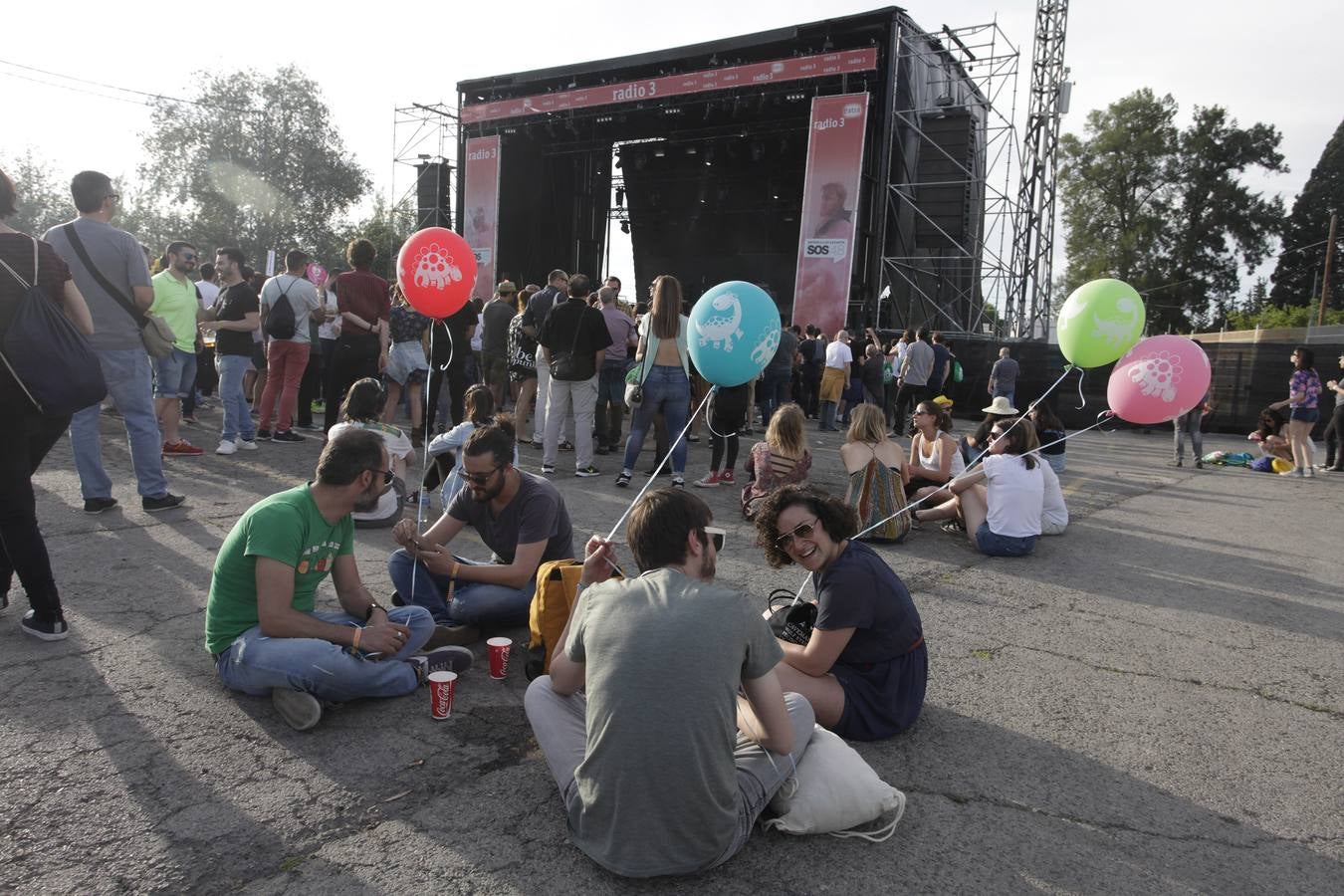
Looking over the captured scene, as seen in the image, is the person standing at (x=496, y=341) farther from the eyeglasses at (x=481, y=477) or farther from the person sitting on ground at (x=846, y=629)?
the person sitting on ground at (x=846, y=629)

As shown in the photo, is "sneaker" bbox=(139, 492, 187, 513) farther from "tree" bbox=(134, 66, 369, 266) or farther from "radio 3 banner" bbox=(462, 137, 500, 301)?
"tree" bbox=(134, 66, 369, 266)

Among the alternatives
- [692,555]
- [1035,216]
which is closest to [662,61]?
[1035,216]

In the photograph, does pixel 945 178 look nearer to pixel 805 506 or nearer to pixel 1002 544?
pixel 1002 544

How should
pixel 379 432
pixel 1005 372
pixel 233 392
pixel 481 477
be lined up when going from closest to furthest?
pixel 481 477
pixel 379 432
pixel 233 392
pixel 1005 372

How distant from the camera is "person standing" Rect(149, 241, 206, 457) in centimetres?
682

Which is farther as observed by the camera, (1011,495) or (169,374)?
(169,374)

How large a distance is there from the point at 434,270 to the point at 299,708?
3172mm

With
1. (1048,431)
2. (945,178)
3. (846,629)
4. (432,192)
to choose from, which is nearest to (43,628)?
(846,629)

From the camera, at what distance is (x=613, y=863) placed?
2010mm

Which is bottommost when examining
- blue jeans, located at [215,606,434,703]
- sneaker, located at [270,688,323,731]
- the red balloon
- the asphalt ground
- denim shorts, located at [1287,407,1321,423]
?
the asphalt ground

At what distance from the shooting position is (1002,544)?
5.59 metres

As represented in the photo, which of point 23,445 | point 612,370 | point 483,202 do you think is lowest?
point 23,445

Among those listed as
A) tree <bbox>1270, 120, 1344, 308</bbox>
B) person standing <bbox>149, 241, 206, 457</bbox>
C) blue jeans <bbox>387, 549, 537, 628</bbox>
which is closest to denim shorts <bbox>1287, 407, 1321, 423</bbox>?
blue jeans <bbox>387, 549, 537, 628</bbox>

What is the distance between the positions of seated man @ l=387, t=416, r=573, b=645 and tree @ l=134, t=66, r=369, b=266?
36.3 meters
